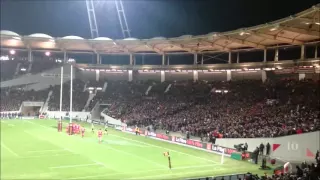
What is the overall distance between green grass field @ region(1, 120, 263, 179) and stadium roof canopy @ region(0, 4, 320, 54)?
44.1 ft

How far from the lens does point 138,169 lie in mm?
A: 26391

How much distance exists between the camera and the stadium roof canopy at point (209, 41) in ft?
114

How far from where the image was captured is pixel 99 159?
96.0ft

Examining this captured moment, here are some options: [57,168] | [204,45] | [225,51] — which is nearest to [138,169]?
[57,168]

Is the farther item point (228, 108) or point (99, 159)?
point (228, 108)

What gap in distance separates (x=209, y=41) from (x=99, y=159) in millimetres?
25985

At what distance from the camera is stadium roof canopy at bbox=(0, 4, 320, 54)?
1367 inches

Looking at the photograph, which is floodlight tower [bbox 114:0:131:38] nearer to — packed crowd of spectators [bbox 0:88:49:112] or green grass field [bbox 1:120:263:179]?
packed crowd of spectators [bbox 0:88:49:112]

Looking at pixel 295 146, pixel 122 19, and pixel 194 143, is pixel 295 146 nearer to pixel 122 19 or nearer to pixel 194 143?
pixel 194 143

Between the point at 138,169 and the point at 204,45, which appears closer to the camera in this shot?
the point at 138,169

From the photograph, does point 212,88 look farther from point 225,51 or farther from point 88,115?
point 88,115

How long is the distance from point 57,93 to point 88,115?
8.31 metres

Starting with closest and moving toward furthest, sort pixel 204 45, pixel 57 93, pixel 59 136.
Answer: pixel 59 136 < pixel 204 45 < pixel 57 93

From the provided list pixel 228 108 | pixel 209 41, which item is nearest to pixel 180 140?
pixel 228 108
